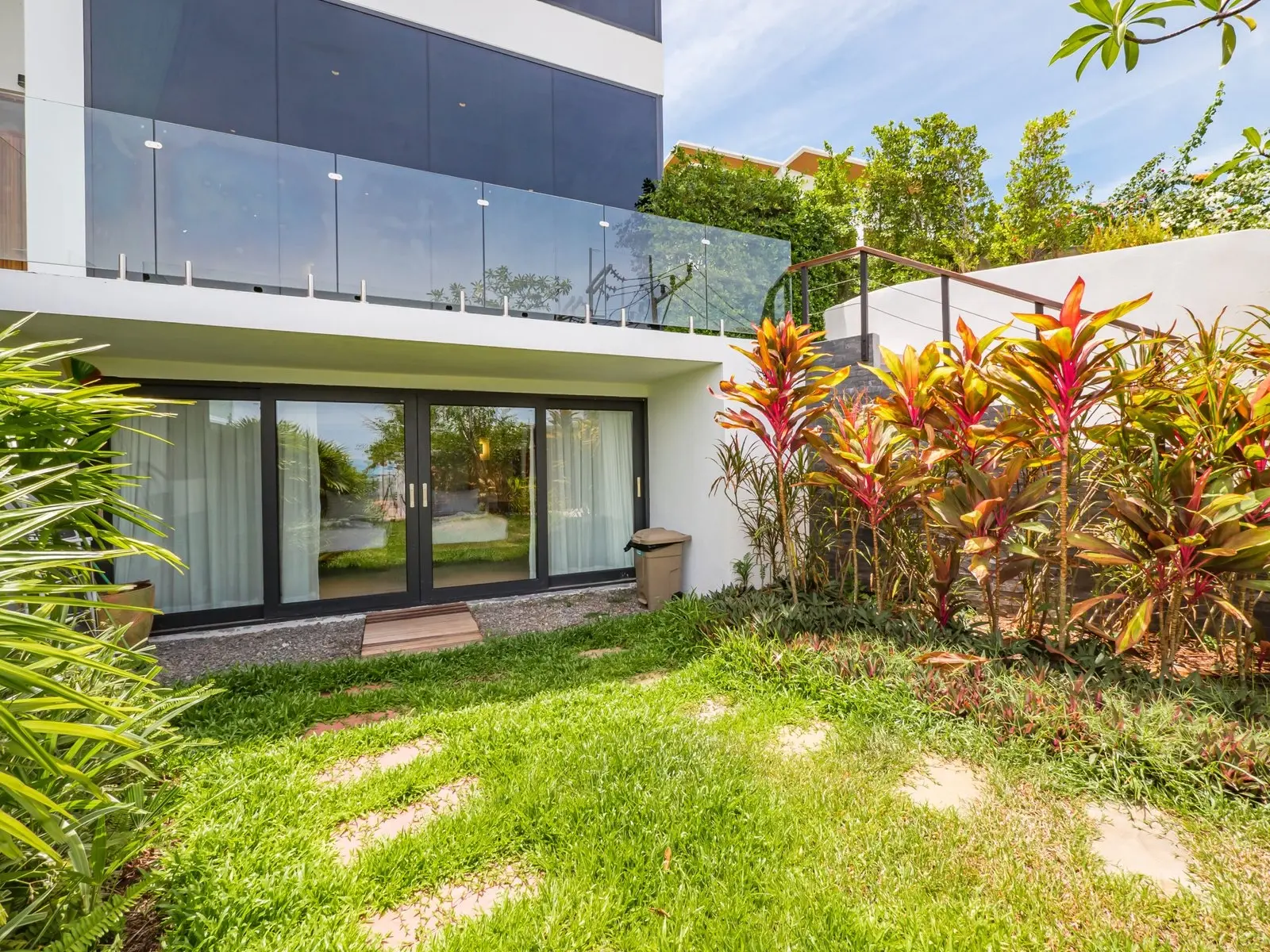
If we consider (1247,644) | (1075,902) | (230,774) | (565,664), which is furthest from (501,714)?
(1247,644)

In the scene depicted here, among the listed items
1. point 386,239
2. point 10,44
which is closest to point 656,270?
point 386,239

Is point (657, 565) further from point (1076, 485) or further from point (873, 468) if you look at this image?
point (1076, 485)

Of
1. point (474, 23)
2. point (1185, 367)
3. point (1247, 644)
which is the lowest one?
point (1247, 644)

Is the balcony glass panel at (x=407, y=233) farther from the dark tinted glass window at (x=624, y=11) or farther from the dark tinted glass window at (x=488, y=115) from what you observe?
the dark tinted glass window at (x=624, y=11)

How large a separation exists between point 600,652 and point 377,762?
81.9 inches

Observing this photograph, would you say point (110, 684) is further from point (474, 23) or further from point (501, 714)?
Result: point (474, 23)

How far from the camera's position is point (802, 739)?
3078mm

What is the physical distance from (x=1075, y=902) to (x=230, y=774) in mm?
3582

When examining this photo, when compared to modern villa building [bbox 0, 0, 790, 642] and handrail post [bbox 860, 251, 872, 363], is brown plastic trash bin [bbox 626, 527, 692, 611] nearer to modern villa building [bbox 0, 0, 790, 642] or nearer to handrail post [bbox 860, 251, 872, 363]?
modern villa building [bbox 0, 0, 790, 642]

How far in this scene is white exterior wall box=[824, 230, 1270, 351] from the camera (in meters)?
5.21

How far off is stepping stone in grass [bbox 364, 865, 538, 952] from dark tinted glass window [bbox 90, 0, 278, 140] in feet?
27.2

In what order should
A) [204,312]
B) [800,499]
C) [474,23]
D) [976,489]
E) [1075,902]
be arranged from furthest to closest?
1. [474,23]
2. [800,499]
3. [204,312]
4. [976,489]
5. [1075,902]

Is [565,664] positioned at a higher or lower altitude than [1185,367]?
lower

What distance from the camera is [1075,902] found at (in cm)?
187
